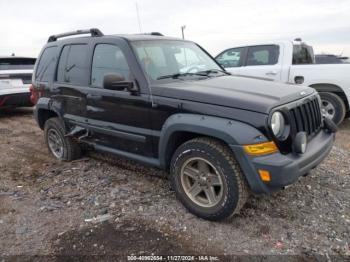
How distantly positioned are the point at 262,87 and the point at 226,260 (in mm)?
1769

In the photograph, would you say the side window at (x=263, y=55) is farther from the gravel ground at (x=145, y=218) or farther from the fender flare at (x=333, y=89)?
the gravel ground at (x=145, y=218)

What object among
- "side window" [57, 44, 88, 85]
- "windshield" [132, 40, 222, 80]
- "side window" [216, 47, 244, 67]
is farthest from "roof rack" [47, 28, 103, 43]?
"side window" [216, 47, 244, 67]

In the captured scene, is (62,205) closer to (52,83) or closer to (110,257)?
(110,257)

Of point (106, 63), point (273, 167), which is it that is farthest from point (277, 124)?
point (106, 63)

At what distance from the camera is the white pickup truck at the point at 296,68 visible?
21.7 feet

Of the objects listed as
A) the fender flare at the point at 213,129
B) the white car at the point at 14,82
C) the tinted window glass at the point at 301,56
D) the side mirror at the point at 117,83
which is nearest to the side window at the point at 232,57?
the tinted window glass at the point at 301,56

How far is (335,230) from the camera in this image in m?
3.11

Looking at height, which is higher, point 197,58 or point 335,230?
point 197,58

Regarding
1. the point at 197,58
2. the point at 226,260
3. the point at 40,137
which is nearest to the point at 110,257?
the point at 226,260

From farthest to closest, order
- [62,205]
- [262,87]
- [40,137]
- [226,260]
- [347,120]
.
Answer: [347,120] < [40,137] < [62,205] < [262,87] < [226,260]

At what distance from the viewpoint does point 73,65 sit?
180 inches

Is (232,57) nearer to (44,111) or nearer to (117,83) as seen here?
(44,111)

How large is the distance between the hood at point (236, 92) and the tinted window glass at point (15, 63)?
6.36 m

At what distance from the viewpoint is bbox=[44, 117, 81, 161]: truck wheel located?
5.08 meters
